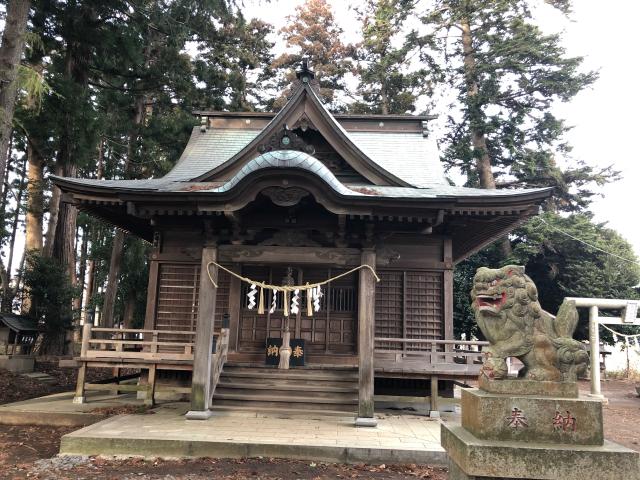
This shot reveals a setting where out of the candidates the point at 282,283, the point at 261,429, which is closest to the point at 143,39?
the point at 282,283

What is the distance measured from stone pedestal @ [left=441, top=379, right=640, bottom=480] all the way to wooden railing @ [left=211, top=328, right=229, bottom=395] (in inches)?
219

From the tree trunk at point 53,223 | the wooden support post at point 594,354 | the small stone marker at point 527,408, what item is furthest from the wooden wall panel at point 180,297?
the wooden support post at point 594,354

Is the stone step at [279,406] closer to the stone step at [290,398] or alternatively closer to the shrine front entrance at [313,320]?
the stone step at [290,398]

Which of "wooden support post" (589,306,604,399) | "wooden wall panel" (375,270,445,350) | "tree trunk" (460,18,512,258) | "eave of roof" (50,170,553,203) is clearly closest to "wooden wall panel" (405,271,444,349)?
"wooden wall panel" (375,270,445,350)

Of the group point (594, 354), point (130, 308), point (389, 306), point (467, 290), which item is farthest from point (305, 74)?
point (130, 308)

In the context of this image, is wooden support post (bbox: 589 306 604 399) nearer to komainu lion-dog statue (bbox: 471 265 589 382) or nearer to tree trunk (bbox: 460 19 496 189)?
komainu lion-dog statue (bbox: 471 265 589 382)

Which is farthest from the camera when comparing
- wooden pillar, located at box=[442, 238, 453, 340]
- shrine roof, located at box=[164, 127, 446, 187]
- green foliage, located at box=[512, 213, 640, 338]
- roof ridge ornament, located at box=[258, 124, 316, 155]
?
green foliage, located at box=[512, 213, 640, 338]

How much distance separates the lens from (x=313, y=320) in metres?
10.9

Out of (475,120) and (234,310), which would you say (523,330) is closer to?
(234,310)

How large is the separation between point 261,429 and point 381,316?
4.30 m

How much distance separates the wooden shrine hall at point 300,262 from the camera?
26.5ft

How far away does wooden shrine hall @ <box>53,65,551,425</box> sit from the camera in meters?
8.06

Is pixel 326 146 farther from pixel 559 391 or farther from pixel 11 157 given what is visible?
pixel 11 157

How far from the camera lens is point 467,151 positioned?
2428 cm
